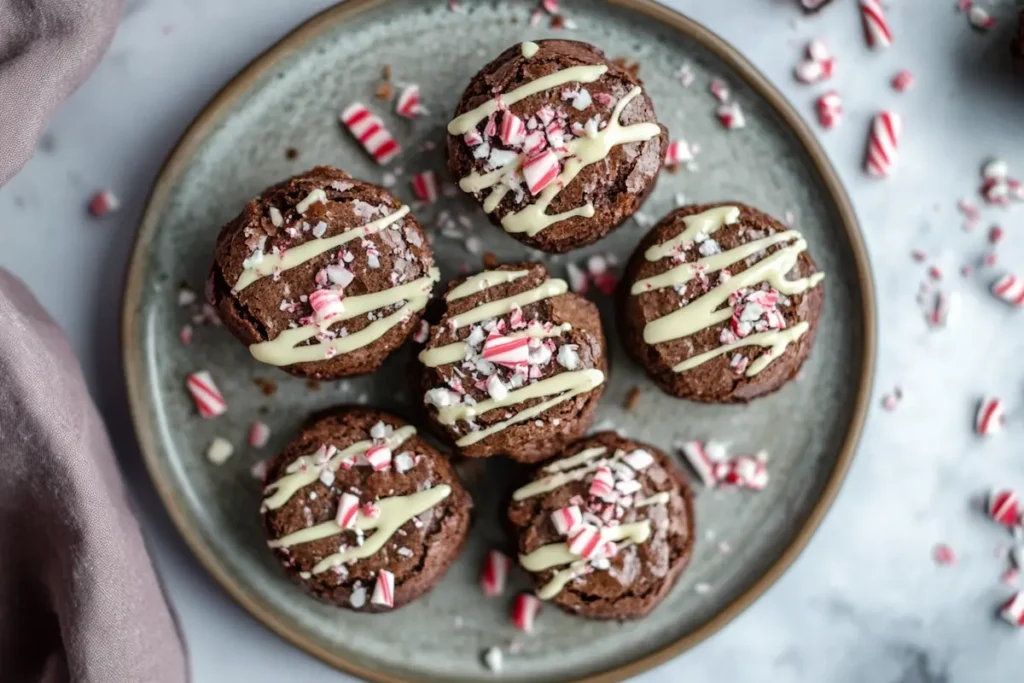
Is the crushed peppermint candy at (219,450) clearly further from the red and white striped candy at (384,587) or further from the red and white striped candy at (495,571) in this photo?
the red and white striped candy at (495,571)

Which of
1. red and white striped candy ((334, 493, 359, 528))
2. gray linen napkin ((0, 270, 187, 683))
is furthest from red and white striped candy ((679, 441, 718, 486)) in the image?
gray linen napkin ((0, 270, 187, 683))

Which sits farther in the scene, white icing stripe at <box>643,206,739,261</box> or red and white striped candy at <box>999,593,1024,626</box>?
red and white striped candy at <box>999,593,1024,626</box>

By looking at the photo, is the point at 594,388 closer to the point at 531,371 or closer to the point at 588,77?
the point at 531,371

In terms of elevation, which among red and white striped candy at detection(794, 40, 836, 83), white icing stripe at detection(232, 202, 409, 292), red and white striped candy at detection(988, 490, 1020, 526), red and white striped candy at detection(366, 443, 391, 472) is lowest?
red and white striped candy at detection(988, 490, 1020, 526)

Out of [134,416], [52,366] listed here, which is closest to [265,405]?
[134,416]

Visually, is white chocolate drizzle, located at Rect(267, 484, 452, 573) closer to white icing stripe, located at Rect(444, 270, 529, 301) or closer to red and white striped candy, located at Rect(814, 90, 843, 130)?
white icing stripe, located at Rect(444, 270, 529, 301)

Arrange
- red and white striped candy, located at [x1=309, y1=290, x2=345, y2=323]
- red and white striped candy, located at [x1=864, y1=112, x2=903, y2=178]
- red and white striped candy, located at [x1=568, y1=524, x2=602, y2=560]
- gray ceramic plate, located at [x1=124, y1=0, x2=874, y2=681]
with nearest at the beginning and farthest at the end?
red and white striped candy, located at [x1=309, y1=290, x2=345, y2=323] < red and white striped candy, located at [x1=568, y1=524, x2=602, y2=560] < gray ceramic plate, located at [x1=124, y1=0, x2=874, y2=681] < red and white striped candy, located at [x1=864, y1=112, x2=903, y2=178]

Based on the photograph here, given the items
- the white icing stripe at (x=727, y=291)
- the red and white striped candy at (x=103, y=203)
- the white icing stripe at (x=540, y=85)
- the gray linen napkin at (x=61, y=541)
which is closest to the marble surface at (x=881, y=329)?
the red and white striped candy at (x=103, y=203)
